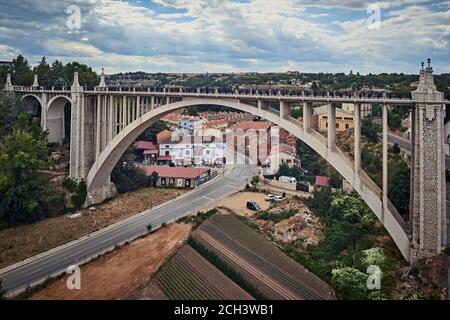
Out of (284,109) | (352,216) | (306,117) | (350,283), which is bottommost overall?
(350,283)

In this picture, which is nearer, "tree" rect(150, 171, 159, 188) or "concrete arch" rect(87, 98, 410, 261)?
"concrete arch" rect(87, 98, 410, 261)

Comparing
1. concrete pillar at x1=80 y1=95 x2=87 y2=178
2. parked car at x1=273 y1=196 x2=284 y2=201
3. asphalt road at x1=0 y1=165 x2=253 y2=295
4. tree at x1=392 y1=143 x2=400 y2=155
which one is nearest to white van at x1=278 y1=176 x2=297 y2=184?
asphalt road at x1=0 y1=165 x2=253 y2=295

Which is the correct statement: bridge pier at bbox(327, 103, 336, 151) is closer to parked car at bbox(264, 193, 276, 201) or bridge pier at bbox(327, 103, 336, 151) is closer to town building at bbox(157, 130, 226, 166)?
parked car at bbox(264, 193, 276, 201)

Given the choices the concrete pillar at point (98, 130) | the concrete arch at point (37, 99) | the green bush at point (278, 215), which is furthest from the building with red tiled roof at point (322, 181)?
the concrete arch at point (37, 99)

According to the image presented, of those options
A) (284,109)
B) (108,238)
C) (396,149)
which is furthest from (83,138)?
(396,149)

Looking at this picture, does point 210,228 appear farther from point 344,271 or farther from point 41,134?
point 41,134

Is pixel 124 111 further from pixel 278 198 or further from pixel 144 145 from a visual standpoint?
pixel 144 145
